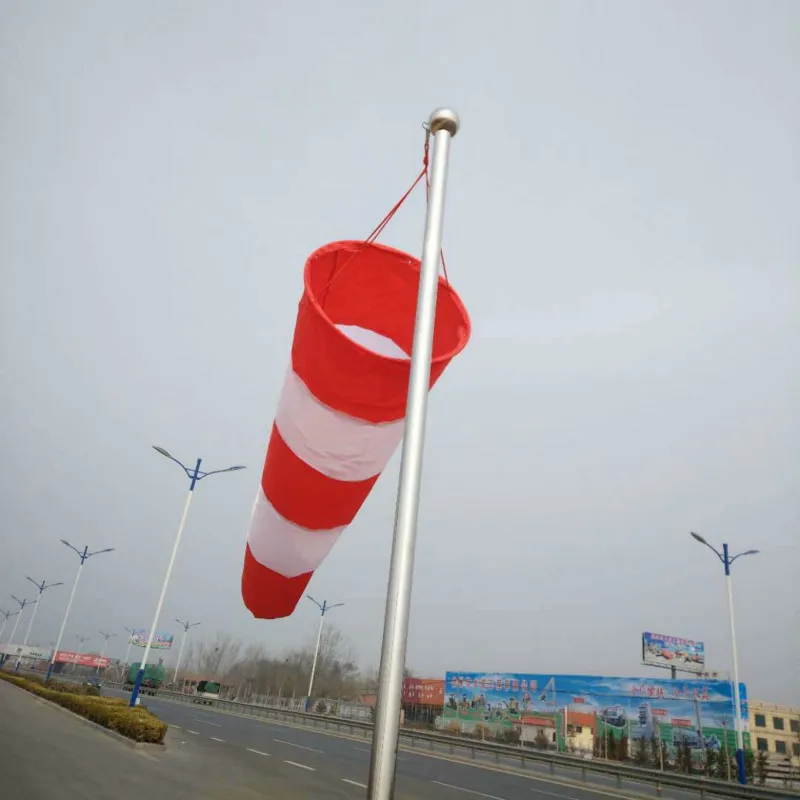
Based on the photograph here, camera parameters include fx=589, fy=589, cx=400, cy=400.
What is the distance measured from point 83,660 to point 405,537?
453ft

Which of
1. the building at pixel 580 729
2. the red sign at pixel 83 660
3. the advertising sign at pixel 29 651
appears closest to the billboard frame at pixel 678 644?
the building at pixel 580 729

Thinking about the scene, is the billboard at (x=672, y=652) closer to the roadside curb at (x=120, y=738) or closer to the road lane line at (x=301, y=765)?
the road lane line at (x=301, y=765)

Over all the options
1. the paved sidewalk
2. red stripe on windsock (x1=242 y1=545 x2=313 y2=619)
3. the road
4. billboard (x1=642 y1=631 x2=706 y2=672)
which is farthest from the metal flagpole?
billboard (x1=642 y1=631 x2=706 y2=672)

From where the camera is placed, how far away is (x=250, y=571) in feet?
→ 18.4

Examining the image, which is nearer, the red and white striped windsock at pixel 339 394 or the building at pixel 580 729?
the red and white striped windsock at pixel 339 394

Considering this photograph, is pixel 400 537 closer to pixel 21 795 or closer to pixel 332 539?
pixel 332 539

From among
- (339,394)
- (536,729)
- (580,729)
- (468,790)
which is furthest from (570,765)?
(339,394)

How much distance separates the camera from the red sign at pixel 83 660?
10943cm

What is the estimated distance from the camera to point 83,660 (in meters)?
116

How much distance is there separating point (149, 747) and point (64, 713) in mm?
8033

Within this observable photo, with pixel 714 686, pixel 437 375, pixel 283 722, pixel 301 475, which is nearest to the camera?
pixel 437 375

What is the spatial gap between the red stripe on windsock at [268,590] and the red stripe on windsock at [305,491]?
119 cm

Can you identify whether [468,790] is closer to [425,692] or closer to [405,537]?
[405,537]

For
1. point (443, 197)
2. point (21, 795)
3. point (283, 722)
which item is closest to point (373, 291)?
point (443, 197)
